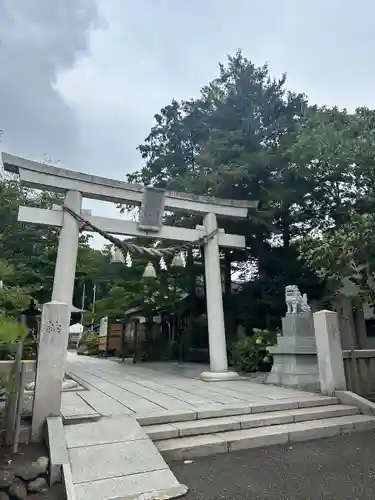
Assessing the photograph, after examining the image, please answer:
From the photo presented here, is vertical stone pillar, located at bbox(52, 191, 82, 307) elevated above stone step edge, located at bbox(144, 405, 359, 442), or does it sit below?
above

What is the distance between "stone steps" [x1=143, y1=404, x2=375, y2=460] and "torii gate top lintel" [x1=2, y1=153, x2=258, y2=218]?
488 centimetres

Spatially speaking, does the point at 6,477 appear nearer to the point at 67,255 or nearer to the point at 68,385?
the point at 68,385

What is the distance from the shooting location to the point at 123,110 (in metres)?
10.5

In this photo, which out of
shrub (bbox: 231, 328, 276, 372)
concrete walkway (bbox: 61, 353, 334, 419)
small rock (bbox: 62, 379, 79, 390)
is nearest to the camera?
concrete walkway (bbox: 61, 353, 334, 419)

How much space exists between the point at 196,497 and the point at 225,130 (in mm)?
11075

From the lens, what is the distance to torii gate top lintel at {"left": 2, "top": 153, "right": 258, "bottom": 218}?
6.54 meters

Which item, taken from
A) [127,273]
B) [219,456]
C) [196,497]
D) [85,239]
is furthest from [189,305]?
[196,497]

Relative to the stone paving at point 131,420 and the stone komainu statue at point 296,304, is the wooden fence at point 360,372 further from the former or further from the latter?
the stone komainu statue at point 296,304

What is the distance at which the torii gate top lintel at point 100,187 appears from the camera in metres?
6.54

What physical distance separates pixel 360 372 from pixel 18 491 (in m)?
5.02

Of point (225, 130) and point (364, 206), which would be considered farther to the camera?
point (225, 130)

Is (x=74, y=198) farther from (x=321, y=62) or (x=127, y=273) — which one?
(x=321, y=62)

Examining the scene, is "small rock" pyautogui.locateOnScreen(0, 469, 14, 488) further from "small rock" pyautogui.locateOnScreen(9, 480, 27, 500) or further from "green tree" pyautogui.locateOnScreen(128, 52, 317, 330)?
"green tree" pyautogui.locateOnScreen(128, 52, 317, 330)

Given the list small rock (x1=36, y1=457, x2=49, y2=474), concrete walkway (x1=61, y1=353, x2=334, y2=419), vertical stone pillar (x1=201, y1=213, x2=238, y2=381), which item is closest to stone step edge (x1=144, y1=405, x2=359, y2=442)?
concrete walkway (x1=61, y1=353, x2=334, y2=419)
